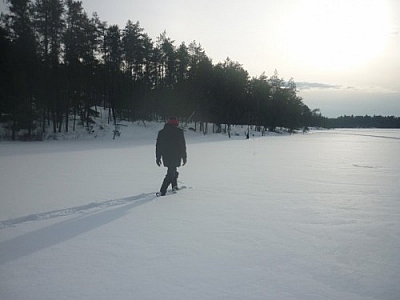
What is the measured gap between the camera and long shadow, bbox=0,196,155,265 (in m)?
3.32

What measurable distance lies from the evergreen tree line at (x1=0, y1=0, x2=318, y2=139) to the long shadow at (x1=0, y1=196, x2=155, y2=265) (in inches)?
1102

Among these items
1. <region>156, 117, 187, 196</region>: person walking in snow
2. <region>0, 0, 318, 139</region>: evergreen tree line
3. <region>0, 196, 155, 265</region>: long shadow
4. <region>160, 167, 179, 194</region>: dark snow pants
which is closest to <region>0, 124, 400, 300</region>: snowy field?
<region>0, 196, 155, 265</region>: long shadow

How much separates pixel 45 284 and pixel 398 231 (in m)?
5.14

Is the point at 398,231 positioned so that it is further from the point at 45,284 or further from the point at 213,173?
the point at 213,173

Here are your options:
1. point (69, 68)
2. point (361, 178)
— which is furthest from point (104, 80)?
point (361, 178)

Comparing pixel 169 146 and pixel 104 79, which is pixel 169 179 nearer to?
pixel 169 146

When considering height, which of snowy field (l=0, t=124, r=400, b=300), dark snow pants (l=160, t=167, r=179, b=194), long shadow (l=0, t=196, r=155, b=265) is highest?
dark snow pants (l=160, t=167, r=179, b=194)

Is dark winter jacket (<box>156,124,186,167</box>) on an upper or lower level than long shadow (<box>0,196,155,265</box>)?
upper

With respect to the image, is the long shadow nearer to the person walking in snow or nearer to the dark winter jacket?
the person walking in snow

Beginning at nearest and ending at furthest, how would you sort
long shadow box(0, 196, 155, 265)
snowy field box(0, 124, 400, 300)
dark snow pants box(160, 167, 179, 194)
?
snowy field box(0, 124, 400, 300), long shadow box(0, 196, 155, 265), dark snow pants box(160, 167, 179, 194)

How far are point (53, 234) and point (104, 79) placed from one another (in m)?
41.2

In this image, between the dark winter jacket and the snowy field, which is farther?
the dark winter jacket

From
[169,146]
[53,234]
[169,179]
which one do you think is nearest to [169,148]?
[169,146]

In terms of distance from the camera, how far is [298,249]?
3467mm
